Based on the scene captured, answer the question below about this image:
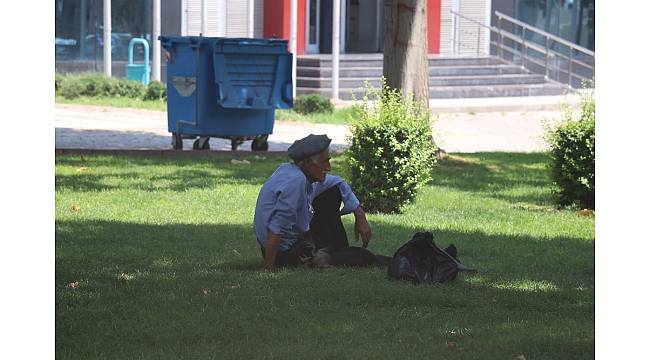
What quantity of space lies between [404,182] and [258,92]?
17.8 ft

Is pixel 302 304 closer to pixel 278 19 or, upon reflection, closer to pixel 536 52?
pixel 278 19

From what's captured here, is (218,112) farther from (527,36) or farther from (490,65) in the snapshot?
(527,36)

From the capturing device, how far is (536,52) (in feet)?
102

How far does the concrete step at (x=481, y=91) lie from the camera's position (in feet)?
86.0

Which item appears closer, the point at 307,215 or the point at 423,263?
the point at 423,263

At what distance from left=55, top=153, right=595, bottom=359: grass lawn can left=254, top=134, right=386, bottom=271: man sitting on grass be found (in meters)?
0.20

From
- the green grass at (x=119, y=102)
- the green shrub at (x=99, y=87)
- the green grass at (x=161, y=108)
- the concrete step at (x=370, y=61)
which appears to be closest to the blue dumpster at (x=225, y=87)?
the green grass at (x=161, y=108)

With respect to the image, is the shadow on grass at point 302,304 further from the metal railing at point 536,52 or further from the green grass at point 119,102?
the metal railing at point 536,52

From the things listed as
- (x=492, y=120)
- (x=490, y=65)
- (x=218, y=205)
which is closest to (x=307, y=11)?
(x=490, y=65)

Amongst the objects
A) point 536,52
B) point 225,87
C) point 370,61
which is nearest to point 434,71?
point 370,61

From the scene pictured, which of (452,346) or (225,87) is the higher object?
(225,87)

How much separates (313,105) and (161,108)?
282 cm

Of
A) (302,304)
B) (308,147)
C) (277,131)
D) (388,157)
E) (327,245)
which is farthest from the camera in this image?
(277,131)

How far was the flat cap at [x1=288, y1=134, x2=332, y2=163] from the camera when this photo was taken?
25.6ft
